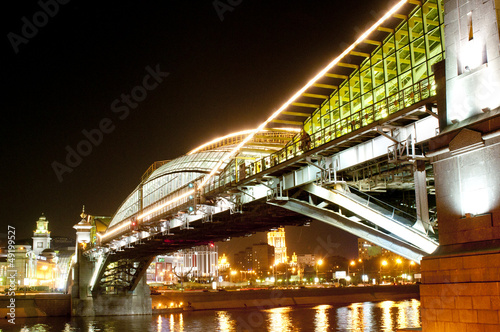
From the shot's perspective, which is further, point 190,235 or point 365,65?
point 190,235

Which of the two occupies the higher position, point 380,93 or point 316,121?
point 316,121

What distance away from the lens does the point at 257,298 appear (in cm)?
8225

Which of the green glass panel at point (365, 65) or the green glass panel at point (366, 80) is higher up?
the green glass panel at point (365, 65)

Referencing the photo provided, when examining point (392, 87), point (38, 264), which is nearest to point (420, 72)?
point (392, 87)

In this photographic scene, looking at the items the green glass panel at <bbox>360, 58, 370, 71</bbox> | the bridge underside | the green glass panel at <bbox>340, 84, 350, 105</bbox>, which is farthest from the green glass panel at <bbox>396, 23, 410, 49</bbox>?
the bridge underside

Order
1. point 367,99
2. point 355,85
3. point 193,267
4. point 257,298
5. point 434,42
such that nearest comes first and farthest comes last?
point 434,42
point 367,99
point 355,85
point 257,298
point 193,267

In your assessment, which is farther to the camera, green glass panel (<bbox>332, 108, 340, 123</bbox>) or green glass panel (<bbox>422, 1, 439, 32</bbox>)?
green glass panel (<bbox>332, 108, 340, 123</bbox>)

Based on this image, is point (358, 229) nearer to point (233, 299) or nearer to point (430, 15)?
point (430, 15)

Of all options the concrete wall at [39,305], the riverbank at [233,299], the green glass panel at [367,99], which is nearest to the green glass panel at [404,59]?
the green glass panel at [367,99]

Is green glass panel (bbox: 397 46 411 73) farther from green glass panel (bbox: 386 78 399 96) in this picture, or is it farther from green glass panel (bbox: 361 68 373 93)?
green glass panel (bbox: 361 68 373 93)

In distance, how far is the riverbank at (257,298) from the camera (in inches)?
3059

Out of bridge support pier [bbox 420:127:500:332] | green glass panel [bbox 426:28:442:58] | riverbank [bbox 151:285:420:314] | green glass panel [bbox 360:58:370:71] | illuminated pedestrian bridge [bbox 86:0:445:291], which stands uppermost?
green glass panel [bbox 360:58:370:71]

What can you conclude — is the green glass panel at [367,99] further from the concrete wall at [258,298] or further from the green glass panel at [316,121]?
the concrete wall at [258,298]

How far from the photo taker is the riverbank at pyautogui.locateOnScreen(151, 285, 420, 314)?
7769 centimetres
